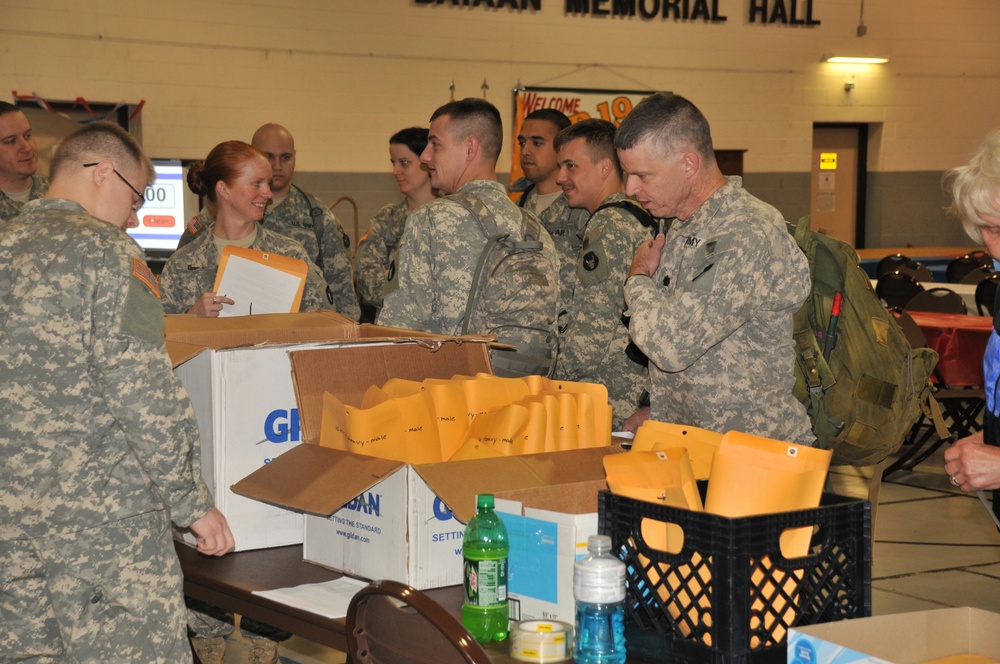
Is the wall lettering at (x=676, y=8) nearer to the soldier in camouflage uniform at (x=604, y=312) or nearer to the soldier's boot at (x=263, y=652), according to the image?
the soldier in camouflage uniform at (x=604, y=312)

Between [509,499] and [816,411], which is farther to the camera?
[816,411]

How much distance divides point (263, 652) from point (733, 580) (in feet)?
8.16

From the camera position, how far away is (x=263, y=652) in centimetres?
366

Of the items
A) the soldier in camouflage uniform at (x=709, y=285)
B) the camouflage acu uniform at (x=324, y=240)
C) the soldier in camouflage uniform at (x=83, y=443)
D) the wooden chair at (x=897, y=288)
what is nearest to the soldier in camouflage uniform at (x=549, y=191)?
the camouflage acu uniform at (x=324, y=240)

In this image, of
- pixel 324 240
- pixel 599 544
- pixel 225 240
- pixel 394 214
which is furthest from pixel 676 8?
pixel 599 544

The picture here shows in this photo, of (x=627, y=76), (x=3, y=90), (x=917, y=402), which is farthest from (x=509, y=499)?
(x=627, y=76)

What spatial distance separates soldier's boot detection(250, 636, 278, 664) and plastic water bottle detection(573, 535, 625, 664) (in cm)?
219

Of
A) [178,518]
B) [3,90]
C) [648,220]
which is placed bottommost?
[178,518]

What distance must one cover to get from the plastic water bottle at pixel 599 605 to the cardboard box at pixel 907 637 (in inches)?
12.1

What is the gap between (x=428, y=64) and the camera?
11.3 metres

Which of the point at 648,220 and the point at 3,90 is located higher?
the point at 3,90

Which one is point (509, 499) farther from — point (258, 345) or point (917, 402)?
point (917, 402)

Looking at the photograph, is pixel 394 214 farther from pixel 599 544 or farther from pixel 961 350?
pixel 599 544

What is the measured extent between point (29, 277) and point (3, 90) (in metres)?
8.07
